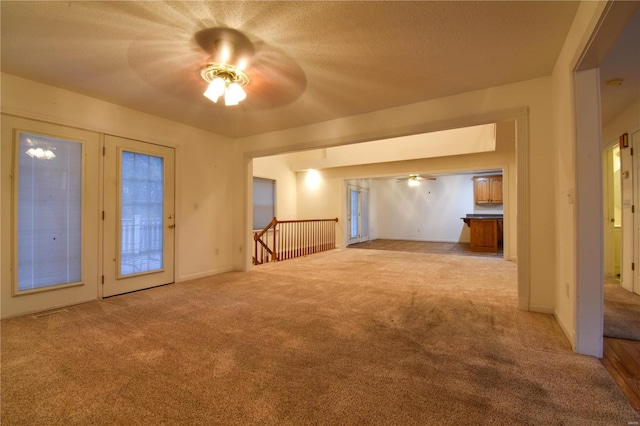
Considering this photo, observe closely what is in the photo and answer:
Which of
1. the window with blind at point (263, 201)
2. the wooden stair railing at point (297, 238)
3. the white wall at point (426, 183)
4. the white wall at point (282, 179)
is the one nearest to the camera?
the white wall at point (426, 183)

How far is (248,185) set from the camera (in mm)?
5203

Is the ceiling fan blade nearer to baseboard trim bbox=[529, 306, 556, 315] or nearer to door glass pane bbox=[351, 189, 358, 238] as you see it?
baseboard trim bbox=[529, 306, 556, 315]

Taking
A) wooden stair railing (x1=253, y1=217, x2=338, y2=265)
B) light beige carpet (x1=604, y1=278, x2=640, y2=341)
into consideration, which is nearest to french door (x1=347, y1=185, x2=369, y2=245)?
wooden stair railing (x1=253, y1=217, x2=338, y2=265)

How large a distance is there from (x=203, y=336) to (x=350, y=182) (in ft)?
25.0

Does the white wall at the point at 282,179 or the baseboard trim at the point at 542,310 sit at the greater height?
the white wall at the point at 282,179

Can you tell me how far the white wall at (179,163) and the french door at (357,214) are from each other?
4821 millimetres

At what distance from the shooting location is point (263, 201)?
8.20 m

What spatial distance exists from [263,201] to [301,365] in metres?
6.59

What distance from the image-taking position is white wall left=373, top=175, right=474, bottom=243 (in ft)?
33.8

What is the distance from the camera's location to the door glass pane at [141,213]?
3.77 m

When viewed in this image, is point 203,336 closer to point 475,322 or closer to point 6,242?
point 6,242

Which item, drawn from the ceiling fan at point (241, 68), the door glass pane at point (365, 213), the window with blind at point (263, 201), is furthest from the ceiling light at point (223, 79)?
the door glass pane at point (365, 213)

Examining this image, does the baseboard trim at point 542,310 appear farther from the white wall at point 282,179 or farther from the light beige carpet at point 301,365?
the white wall at point 282,179

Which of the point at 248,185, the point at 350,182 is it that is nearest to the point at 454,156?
the point at 350,182
